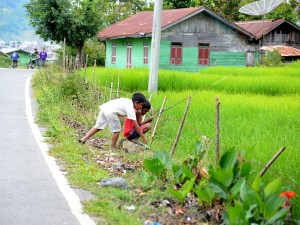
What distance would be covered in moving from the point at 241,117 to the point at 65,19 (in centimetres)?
2468

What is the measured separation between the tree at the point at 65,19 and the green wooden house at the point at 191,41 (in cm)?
178

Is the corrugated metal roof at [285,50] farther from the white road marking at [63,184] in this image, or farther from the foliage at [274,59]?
the white road marking at [63,184]

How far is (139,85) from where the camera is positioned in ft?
58.1

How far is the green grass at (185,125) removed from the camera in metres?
5.90

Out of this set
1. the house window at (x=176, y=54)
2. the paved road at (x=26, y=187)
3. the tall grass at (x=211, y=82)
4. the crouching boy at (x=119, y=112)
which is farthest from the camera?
the house window at (x=176, y=54)

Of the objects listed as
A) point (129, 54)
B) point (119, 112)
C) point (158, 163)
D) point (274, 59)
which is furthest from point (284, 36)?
point (158, 163)

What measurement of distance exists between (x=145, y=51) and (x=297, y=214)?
26.1m

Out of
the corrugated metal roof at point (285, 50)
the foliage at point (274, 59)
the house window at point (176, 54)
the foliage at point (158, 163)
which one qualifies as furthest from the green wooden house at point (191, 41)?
the foliage at point (158, 163)

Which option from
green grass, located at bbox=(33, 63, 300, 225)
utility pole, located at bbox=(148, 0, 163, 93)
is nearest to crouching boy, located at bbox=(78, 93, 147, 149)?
green grass, located at bbox=(33, 63, 300, 225)

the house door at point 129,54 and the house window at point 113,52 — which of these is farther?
the house window at point 113,52

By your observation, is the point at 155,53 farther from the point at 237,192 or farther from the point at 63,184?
the point at 237,192

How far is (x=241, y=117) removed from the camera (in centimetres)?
1117

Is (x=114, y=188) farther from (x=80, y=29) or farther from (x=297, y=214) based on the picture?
(x=80, y=29)

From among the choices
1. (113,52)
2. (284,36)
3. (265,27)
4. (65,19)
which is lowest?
(113,52)
